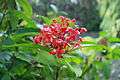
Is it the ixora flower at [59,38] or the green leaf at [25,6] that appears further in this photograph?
the green leaf at [25,6]

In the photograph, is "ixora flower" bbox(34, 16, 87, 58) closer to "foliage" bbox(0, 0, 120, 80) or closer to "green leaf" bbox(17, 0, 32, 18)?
"foliage" bbox(0, 0, 120, 80)

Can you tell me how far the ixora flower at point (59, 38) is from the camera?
3.26 ft

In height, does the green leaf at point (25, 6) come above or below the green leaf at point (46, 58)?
above

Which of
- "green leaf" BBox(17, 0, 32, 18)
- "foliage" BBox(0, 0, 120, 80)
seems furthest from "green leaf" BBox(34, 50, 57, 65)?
"green leaf" BBox(17, 0, 32, 18)

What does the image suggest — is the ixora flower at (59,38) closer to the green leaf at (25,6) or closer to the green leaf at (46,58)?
the green leaf at (46,58)

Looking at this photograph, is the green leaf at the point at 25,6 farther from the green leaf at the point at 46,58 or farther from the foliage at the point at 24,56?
the green leaf at the point at 46,58

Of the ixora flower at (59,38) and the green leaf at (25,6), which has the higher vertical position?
the green leaf at (25,6)

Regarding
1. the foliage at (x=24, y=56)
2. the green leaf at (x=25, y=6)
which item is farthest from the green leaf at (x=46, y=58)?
the green leaf at (x=25, y=6)

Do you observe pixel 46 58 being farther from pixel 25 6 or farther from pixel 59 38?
pixel 25 6

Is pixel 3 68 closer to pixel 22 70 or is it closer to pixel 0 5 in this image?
pixel 22 70

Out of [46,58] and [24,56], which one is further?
[24,56]

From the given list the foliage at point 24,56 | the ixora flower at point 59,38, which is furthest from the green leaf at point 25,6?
the ixora flower at point 59,38

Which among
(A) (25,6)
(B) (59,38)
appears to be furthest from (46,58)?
(A) (25,6)

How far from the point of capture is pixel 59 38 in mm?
1011
